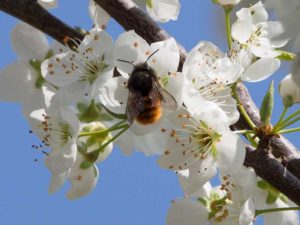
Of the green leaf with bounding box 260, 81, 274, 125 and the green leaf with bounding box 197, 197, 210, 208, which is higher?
the green leaf with bounding box 260, 81, 274, 125

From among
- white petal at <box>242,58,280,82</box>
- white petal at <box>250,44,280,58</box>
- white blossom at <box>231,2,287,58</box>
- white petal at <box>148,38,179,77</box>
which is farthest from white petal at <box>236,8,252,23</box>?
white petal at <box>148,38,179,77</box>

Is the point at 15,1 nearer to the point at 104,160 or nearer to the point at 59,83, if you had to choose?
the point at 59,83

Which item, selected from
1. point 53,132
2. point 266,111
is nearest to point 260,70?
point 266,111

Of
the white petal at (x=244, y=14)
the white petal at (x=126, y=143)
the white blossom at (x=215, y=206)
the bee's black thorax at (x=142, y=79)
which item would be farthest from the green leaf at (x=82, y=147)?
the white petal at (x=244, y=14)

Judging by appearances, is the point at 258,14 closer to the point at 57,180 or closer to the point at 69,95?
the point at 69,95

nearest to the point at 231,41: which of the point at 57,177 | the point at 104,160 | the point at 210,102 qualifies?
the point at 210,102

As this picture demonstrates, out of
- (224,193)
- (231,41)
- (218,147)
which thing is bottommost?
(224,193)

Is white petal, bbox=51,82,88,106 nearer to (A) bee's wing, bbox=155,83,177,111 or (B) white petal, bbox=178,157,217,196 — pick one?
(A) bee's wing, bbox=155,83,177,111
